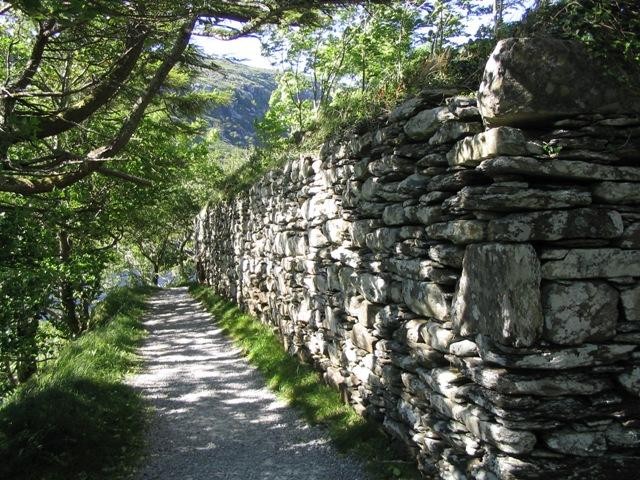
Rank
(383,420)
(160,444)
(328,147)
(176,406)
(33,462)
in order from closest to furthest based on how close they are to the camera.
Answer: (33,462)
(383,420)
(160,444)
(328,147)
(176,406)

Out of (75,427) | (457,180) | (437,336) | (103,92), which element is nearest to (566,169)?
(457,180)

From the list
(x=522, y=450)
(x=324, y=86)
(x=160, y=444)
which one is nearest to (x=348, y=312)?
(x=160, y=444)

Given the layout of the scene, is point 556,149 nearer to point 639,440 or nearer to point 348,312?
point 639,440

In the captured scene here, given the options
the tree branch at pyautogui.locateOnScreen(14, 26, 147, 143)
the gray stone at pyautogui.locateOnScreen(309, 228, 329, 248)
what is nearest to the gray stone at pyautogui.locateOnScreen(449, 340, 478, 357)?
the gray stone at pyautogui.locateOnScreen(309, 228, 329, 248)

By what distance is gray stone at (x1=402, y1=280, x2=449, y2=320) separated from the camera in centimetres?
379

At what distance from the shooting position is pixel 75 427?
5.11 metres

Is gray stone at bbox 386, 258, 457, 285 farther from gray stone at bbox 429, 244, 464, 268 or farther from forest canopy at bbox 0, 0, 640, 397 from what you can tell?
forest canopy at bbox 0, 0, 640, 397

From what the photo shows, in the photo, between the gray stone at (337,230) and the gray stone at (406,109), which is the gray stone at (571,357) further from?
the gray stone at (337,230)

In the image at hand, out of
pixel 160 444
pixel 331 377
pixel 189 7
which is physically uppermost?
pixel 189 7

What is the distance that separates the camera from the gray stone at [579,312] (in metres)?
3.02

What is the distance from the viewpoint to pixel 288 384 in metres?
6.89

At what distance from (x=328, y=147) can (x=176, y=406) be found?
3.94 meters

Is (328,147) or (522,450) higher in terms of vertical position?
(328,147)

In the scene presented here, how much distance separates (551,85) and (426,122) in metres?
1.01
